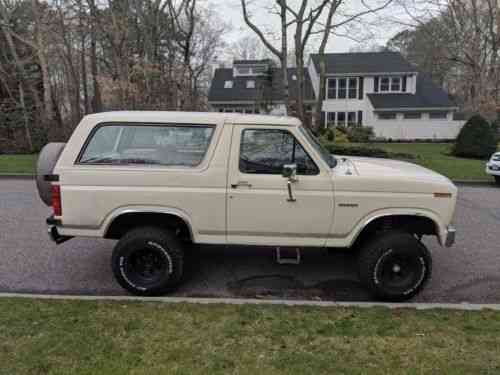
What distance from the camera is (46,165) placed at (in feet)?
12.8

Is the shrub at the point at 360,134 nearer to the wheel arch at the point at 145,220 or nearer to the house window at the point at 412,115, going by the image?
the house window at the point at 412,115

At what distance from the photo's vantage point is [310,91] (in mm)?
33312

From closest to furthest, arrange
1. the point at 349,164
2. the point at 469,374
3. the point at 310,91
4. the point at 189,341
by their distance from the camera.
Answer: the point at 469,374 < the point at 189,341 < the point at 349,164 < the point at 310,91

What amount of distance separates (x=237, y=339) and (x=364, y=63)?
3378 centimetres

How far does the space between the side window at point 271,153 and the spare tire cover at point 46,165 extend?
6.94 feet

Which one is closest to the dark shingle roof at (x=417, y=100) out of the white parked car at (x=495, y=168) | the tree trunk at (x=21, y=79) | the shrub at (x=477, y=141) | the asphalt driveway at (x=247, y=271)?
the shrub at (x=477, y=141)

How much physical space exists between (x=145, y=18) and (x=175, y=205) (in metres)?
19.7

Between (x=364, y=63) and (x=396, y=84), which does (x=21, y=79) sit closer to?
(x=364, y=63)

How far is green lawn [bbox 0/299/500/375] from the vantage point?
261cm

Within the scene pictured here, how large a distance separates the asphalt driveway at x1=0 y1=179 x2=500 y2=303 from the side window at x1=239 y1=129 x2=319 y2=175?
146cm

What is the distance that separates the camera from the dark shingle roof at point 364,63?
31.4m

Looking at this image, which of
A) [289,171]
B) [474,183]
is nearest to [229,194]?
[289,171]

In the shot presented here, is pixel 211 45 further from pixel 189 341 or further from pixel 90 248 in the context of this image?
pixel 189 341

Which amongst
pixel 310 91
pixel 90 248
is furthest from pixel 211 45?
pixel 90 248
